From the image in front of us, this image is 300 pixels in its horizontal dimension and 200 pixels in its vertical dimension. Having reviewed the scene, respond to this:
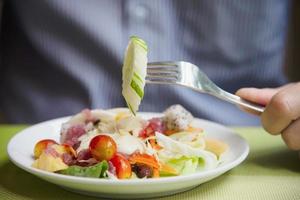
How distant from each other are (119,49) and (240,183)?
0.60m

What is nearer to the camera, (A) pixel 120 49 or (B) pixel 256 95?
(B) pixel 256 95

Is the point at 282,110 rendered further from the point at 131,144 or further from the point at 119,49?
the point at 119,49

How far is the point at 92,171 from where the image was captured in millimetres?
762

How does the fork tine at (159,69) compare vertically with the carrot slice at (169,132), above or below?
above

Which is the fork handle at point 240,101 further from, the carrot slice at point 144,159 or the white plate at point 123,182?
the carrot slice at point 144,159

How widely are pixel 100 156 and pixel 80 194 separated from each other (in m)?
0.06

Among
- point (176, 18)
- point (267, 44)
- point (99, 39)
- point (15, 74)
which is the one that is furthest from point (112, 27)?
point (267, 44)

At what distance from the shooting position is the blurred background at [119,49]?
136cm

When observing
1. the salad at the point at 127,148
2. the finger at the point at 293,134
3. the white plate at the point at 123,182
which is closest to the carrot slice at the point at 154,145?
the salad at the point at 127,148

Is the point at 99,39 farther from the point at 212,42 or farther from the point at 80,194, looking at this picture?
the point at 80,194

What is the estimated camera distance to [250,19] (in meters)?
1.44

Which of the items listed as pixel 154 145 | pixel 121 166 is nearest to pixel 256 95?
pixel 154 145

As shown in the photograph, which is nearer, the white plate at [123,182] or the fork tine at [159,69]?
the white plate at [123,182]

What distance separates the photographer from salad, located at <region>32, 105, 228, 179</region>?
79 cm
